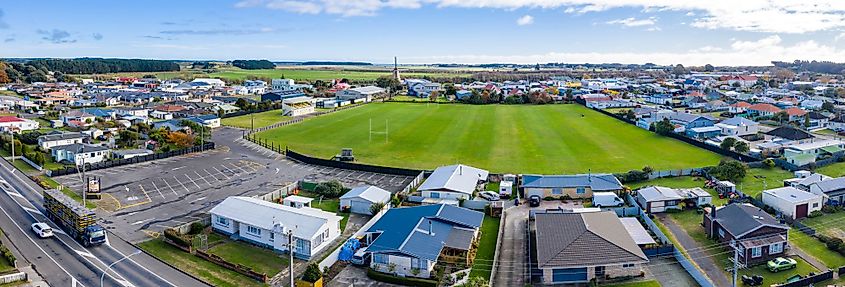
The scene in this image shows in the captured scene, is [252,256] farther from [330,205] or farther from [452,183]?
[452,183]

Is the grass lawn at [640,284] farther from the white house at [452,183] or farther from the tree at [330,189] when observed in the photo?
the tree at [330,189]

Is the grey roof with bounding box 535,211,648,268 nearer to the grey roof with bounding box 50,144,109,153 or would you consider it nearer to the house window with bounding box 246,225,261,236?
the house window with bounding box 246,225,261,236

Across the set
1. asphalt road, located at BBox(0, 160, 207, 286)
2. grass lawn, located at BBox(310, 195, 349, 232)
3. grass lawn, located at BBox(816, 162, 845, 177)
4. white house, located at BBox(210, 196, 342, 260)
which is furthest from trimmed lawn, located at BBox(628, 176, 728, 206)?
asphalt road, located at BBox(0, 160, 207, 286)

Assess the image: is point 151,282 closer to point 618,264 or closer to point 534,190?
point 618,264

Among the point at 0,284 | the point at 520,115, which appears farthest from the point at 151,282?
the point at 520,115

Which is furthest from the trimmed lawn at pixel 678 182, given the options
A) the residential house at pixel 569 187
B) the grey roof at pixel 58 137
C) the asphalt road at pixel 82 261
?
the grey roof at pixel 58 137

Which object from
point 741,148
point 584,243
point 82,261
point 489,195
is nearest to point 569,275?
point 584,243
